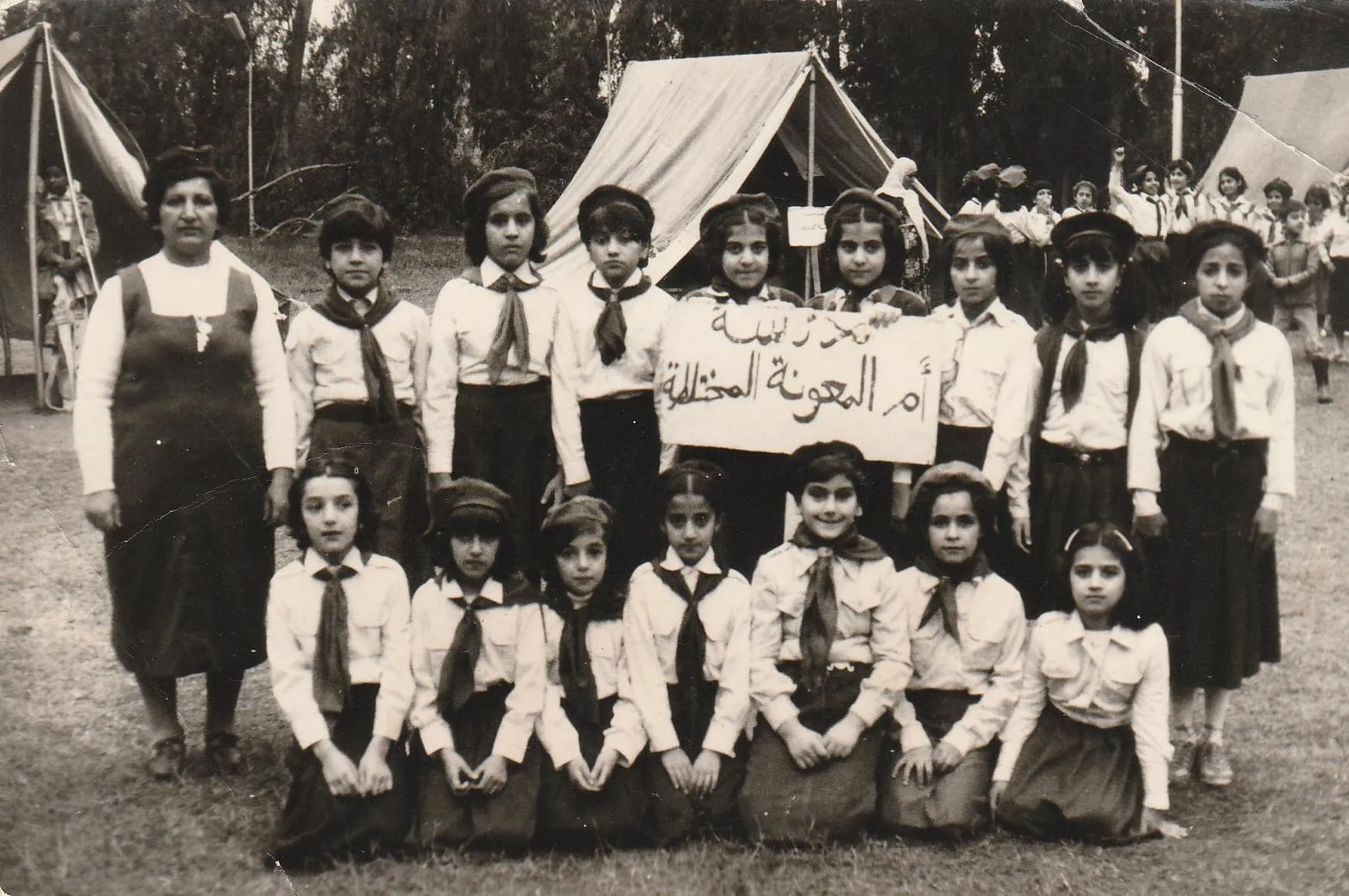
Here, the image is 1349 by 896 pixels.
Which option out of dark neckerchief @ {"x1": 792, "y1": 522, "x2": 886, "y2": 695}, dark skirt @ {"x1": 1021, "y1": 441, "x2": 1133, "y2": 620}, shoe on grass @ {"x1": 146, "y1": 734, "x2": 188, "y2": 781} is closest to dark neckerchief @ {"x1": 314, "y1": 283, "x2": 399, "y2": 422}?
shoe on grass @ {"x1": 146, "y1": 734, "x2": 188, "y2": 781}

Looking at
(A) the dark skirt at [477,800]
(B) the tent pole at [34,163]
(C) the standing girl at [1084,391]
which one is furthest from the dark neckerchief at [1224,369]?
(B) the tent pole at [34,163]

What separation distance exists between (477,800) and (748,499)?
1340mm

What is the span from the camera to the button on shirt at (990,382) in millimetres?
3594

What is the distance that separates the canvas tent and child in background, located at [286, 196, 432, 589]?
6.02m

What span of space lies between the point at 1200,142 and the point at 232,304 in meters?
9.63

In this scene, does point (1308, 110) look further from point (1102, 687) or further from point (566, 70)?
point (566, 70)

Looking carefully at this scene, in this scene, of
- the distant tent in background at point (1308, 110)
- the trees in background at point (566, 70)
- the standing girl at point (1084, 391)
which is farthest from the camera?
the trees in background at point (566, 70)

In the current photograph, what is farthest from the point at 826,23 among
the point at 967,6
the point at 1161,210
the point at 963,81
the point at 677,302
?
the point at 677,302

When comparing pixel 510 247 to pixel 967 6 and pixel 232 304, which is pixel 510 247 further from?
pixel 967 6

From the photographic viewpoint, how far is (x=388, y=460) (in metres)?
3.74

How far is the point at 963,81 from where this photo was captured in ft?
34.8

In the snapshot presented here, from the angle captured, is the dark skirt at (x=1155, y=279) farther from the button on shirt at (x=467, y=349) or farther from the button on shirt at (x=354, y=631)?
the button on shirt at (x=354, y=631)

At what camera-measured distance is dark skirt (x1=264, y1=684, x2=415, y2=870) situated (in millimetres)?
3070

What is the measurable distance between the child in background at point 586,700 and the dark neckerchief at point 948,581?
0.88 m
